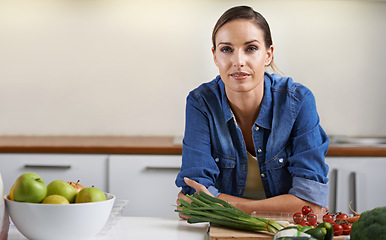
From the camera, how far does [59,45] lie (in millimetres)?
3027

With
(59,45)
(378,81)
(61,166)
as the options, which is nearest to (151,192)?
Answer: (61,166)

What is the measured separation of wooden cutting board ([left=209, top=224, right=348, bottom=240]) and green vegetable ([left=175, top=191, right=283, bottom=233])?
12 mm

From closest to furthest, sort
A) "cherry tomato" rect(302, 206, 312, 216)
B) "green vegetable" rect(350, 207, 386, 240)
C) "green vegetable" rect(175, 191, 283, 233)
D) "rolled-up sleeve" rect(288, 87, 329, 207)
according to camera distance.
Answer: "green vegetable" rect(350, 207, 386, 240), "green vegetable" rect(175, 191, 283, 233), "cherry tomato" rect(302, 206, 312, 216), "rolled-up sleeve" rect(288, 87, 329, 207)

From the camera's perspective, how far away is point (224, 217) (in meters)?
1.15

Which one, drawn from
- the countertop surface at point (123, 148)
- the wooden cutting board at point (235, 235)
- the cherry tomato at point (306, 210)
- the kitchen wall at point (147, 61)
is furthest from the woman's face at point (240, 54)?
the kitchen wall at point (147, 61)

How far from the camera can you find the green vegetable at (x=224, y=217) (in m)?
1.12

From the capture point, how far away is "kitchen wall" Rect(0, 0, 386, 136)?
3.00 metres

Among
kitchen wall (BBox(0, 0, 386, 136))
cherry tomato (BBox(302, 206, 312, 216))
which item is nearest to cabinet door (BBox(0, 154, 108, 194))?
kitchen wall (BBox(0, 0, 386, 136))

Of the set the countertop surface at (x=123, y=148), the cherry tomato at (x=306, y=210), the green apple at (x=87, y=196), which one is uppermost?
the green apple at (x=87, y=196)

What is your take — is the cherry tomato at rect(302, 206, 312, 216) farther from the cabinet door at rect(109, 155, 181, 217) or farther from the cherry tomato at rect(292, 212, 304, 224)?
the cabinet door at rect(109, 155, 181, 217)

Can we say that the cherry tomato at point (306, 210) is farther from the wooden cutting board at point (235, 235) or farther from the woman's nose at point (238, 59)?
the woman's nose at point (238, 59)

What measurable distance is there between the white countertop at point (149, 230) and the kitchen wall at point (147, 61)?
69.0 inches

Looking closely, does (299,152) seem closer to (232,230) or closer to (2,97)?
(232,230)

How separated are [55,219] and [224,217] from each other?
39cm
